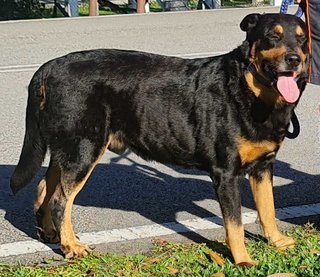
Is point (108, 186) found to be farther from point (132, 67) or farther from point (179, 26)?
point (179, 26)

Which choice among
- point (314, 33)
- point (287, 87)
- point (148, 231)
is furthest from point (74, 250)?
point (314, 33)

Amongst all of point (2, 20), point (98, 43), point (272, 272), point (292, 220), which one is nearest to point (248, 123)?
point (272, 272)

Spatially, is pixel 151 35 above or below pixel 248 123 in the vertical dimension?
below

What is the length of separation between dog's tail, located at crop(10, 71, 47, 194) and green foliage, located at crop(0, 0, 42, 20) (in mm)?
14673

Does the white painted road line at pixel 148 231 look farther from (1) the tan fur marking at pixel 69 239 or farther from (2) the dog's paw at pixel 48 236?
(1) the tan fur marking at pixel 69 239

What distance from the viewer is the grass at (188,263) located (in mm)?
4746

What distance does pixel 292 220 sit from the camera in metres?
5.85

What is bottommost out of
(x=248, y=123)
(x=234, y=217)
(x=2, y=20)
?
(x=2, y=20)

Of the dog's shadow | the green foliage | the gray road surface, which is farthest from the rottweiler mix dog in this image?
the green foliage

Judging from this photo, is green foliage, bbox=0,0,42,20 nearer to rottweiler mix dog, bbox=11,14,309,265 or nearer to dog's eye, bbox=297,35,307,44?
rottweiler mix dog, bbox=11,14,309,265

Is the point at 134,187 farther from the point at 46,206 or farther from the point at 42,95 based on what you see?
the point at 42,95

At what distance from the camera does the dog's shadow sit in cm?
602

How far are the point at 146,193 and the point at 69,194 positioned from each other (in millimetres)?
1408

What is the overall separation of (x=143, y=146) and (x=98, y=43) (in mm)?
9872
